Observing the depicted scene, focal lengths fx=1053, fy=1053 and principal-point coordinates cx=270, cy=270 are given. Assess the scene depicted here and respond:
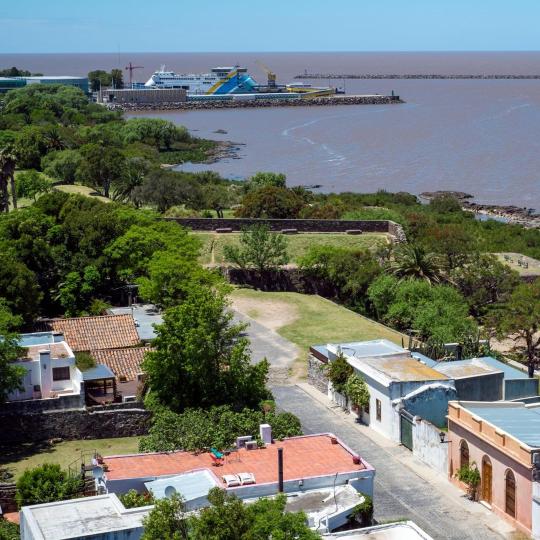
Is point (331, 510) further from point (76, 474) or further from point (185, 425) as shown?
point (76, 474)

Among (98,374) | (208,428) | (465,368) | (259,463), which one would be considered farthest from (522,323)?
(259,463)

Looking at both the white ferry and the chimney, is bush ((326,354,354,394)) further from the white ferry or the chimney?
the white ferry

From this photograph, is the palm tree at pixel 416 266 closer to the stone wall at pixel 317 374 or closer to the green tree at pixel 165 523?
the stone wall at pixel 317 374

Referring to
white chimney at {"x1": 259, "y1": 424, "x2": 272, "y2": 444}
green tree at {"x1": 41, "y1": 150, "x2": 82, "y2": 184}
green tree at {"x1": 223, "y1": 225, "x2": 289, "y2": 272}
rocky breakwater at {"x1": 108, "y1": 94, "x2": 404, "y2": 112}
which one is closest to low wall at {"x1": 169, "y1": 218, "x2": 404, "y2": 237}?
green tree at {"x1": 223, "y1": 225, "x2": 289, "y2": 272}

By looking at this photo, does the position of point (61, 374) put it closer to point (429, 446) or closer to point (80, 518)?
point (429, 446)

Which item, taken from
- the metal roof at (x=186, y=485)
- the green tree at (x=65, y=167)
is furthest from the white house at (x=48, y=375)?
the green tree at (x=65, y=167)

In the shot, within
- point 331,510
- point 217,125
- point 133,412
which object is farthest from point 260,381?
point 217,125
